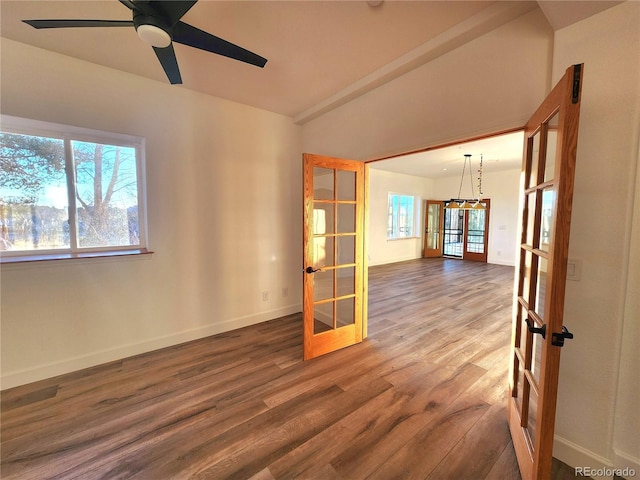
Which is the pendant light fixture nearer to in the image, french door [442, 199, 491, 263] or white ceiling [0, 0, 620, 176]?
french door [442, 199, 491, 263]

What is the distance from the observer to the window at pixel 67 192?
226 cm

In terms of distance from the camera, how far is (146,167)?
2.71 meters

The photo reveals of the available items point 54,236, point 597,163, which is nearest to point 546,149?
point 597,163

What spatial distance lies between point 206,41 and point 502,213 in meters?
9.06

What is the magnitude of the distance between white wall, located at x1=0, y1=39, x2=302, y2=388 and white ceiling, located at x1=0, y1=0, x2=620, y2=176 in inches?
11.6

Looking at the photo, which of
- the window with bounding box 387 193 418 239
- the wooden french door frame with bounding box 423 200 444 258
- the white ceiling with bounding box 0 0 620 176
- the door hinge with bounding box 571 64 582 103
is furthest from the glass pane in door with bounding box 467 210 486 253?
the door hinge with bounding box 571 64 582 103

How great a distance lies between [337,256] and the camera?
9.70 feet

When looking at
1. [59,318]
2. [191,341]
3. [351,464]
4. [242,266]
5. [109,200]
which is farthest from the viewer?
[242,266]

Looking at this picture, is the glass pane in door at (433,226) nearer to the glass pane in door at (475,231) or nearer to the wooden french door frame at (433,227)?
the wooden french door frame at (433,227)

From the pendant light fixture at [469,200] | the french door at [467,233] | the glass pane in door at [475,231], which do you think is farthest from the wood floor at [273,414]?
the glass pane in door at [475,231]

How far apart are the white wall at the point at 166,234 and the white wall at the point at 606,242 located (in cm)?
300

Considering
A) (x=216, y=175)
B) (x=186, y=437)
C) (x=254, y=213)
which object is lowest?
(x=186, y=437)

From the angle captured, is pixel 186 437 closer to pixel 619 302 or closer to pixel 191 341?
pixel 191 341

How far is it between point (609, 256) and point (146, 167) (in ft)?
12.1
